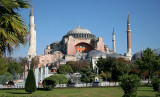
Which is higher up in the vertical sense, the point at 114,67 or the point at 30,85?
the point at 114,67

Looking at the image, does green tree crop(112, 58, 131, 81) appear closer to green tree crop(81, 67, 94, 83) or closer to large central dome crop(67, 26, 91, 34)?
green tree crop(81, 67, 94, 83)

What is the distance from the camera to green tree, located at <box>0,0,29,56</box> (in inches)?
208

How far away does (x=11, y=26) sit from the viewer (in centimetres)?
545

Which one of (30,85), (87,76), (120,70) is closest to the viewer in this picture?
(30,85)

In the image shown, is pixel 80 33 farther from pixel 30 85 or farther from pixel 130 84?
pixel 130 84

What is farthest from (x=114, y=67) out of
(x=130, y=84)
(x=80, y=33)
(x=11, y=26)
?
(x=80, y=33)

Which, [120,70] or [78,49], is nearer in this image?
[120,70]

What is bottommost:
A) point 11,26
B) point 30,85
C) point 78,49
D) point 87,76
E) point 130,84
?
point 30,85

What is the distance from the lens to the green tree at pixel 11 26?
5.29 m

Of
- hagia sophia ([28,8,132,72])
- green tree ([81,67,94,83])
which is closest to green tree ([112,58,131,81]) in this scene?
green tree ([81,67,94,83])

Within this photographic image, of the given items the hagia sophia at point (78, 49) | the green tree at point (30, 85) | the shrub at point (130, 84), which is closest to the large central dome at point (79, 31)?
the hagia sophia at point (78, 49)

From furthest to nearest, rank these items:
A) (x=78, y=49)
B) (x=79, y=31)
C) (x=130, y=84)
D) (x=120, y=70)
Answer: (x=79, y=31), (x=78, y=49), (x=120, y=70), (x=130, y=84)

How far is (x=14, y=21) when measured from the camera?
5449mm

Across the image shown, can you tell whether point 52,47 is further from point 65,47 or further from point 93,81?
point 93,81
